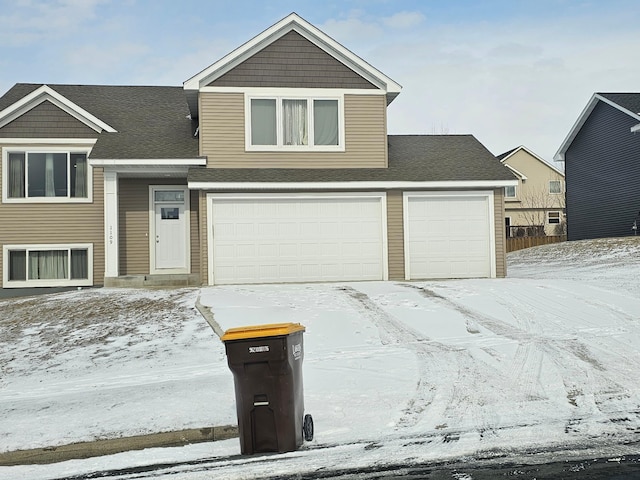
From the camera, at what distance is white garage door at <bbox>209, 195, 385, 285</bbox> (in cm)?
1616

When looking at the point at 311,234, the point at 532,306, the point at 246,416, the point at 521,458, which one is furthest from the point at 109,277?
the point at 521,458

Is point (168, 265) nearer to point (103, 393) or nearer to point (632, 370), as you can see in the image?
point (103, 393)

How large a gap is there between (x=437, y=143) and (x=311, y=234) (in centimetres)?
595

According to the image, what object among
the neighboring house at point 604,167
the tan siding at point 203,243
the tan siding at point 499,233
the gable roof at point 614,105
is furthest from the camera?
the neighboring house at point 604,167

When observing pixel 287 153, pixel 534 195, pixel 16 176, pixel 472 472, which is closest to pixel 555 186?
pixel 534 195

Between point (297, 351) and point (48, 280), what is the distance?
13.3 m

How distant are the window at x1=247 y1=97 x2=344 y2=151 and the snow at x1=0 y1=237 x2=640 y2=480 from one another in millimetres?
4260

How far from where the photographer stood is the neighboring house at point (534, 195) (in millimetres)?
46125

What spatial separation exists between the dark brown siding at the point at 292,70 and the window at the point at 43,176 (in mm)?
4679

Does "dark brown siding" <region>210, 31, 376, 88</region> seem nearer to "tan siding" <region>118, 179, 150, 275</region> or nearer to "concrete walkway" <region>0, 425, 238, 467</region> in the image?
"tan siding" <region>118, 179, 150, 275</region>

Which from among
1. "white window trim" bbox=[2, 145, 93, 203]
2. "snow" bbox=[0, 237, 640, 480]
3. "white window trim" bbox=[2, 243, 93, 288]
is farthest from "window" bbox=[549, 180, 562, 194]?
"white window trim" bbox=[2, 243, 93, 288]

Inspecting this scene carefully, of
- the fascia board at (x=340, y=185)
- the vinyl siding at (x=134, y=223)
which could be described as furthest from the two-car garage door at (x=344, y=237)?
the vinyl siding at (x=134, y=223)

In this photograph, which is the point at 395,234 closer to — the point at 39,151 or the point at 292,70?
the point at 292,70

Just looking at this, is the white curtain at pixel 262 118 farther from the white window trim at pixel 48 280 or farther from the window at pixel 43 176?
the white window trim at pixel 48 280
